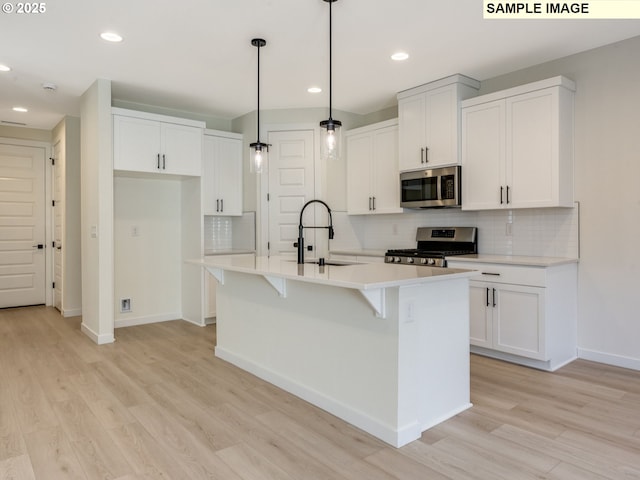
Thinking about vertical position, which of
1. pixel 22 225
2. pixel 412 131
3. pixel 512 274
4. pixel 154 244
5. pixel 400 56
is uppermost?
pixel 400 56

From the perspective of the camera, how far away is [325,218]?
17.6ft

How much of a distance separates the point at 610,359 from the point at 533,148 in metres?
1.84

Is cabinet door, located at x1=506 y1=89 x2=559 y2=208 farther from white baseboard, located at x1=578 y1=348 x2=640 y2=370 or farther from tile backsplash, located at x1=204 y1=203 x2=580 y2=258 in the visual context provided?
white baseboard, located at x1=578 y1=348 x2=640 y2=370

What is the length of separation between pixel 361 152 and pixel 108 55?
2.81 m

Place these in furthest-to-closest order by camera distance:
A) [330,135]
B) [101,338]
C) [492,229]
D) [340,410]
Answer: [101,338] < [492,229] < [330,135] < [340,410]

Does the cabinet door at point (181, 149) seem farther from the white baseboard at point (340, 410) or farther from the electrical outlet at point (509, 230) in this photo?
the electrical outlet at point (509, 230)

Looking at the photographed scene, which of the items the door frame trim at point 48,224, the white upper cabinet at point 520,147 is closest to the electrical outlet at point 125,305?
the door frame trim at point 48,224

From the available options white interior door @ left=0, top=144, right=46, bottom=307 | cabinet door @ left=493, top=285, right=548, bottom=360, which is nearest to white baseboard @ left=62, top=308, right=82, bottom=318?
white interior door @ left=0, top=144, right=46, bottom=307

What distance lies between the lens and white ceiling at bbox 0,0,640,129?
9.78 ft

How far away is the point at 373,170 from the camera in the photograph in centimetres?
509

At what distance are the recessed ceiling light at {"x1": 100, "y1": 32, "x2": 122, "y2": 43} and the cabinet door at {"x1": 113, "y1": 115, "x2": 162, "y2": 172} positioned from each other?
3.88ft

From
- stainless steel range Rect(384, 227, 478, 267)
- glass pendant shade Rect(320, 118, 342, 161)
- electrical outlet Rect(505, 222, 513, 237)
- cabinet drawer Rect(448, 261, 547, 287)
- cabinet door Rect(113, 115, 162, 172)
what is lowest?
cabinet drawer Rect(448, 261, 547, 287)

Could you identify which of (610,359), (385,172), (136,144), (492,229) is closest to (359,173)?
(385,172)

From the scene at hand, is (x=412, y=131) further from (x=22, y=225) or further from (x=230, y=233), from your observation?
(x=22, y=225)
